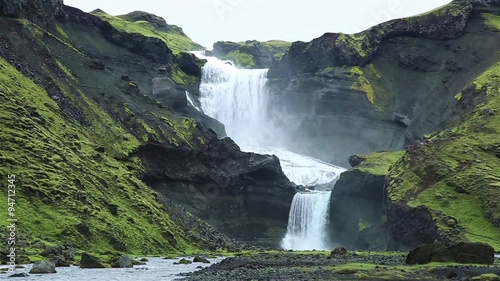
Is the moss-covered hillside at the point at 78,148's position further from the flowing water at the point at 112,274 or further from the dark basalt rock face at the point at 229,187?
the flowing water at the point at 112,274

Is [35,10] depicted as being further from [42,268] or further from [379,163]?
[42,268]

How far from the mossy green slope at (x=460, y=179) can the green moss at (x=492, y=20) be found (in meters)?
54.6

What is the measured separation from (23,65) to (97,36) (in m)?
59.0

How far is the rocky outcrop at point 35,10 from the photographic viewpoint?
122 metres

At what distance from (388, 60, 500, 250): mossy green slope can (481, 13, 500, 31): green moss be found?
179ft

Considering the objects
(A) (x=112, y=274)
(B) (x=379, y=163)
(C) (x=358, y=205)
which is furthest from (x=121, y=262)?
(B) (x=379, y=163)

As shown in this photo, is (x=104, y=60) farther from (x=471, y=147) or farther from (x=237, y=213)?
(x=471, y=147)

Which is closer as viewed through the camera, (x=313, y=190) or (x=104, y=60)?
(x=313, y=190)

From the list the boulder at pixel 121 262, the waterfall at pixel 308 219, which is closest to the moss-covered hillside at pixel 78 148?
the boulder at pixel 121 262

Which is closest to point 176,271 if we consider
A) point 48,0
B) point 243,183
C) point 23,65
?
point 23,65

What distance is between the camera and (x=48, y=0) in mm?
143375

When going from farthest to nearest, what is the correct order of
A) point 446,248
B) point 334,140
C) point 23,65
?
1. point 334,140
2. point 23,65
3. point 446,248

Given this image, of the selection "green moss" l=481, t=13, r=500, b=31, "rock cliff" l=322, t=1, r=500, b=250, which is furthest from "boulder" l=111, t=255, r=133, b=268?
"green moss" l=481, t=13, r=500, b=31

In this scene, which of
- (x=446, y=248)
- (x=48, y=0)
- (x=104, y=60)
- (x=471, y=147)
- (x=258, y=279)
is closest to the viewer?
(x=258, y=279)
